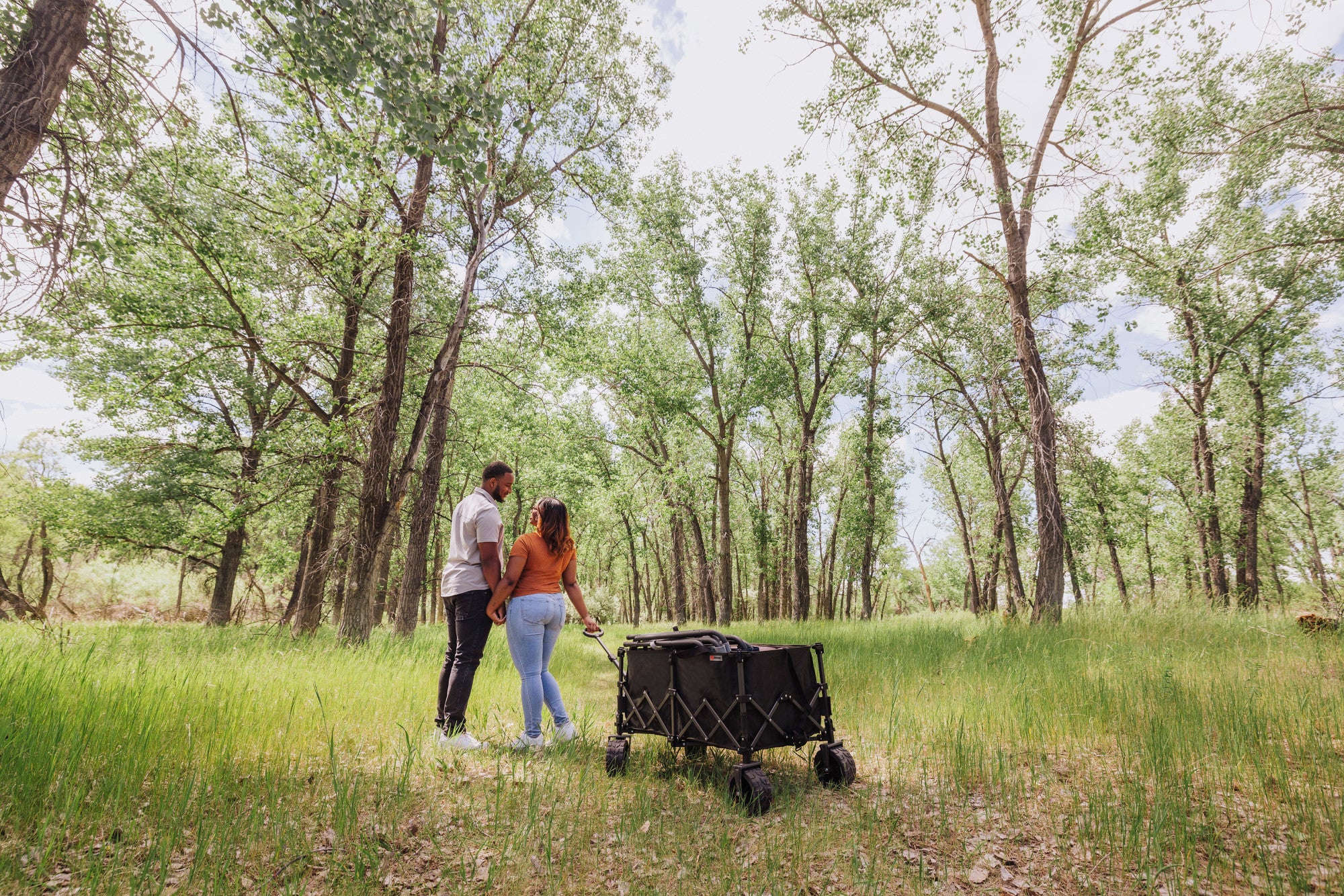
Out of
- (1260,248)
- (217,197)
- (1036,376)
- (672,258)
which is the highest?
(672,258)

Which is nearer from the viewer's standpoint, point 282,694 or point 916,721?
point 282,694

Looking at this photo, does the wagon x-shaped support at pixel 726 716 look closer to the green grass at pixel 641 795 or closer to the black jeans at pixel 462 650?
the green grass at pixel 641 795

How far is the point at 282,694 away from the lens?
5.13m

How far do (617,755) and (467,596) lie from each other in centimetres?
193

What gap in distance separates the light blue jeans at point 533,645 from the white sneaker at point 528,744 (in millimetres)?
30

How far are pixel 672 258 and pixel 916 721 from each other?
16.3 m

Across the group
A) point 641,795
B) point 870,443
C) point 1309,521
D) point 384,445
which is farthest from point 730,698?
point 1309,521

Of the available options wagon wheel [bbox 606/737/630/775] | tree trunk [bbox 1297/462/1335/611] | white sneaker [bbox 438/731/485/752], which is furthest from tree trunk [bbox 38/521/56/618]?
tree trunk [bbox 1297/462/1335/611]

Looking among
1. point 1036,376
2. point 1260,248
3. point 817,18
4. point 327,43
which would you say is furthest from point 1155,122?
point 327,43

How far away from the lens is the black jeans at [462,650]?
4.85m

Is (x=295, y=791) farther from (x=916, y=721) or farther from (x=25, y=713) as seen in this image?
(x=916, y=721)

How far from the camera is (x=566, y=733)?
4844mm

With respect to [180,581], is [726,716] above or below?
above

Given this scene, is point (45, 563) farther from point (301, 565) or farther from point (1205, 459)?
point (1205, 459)
